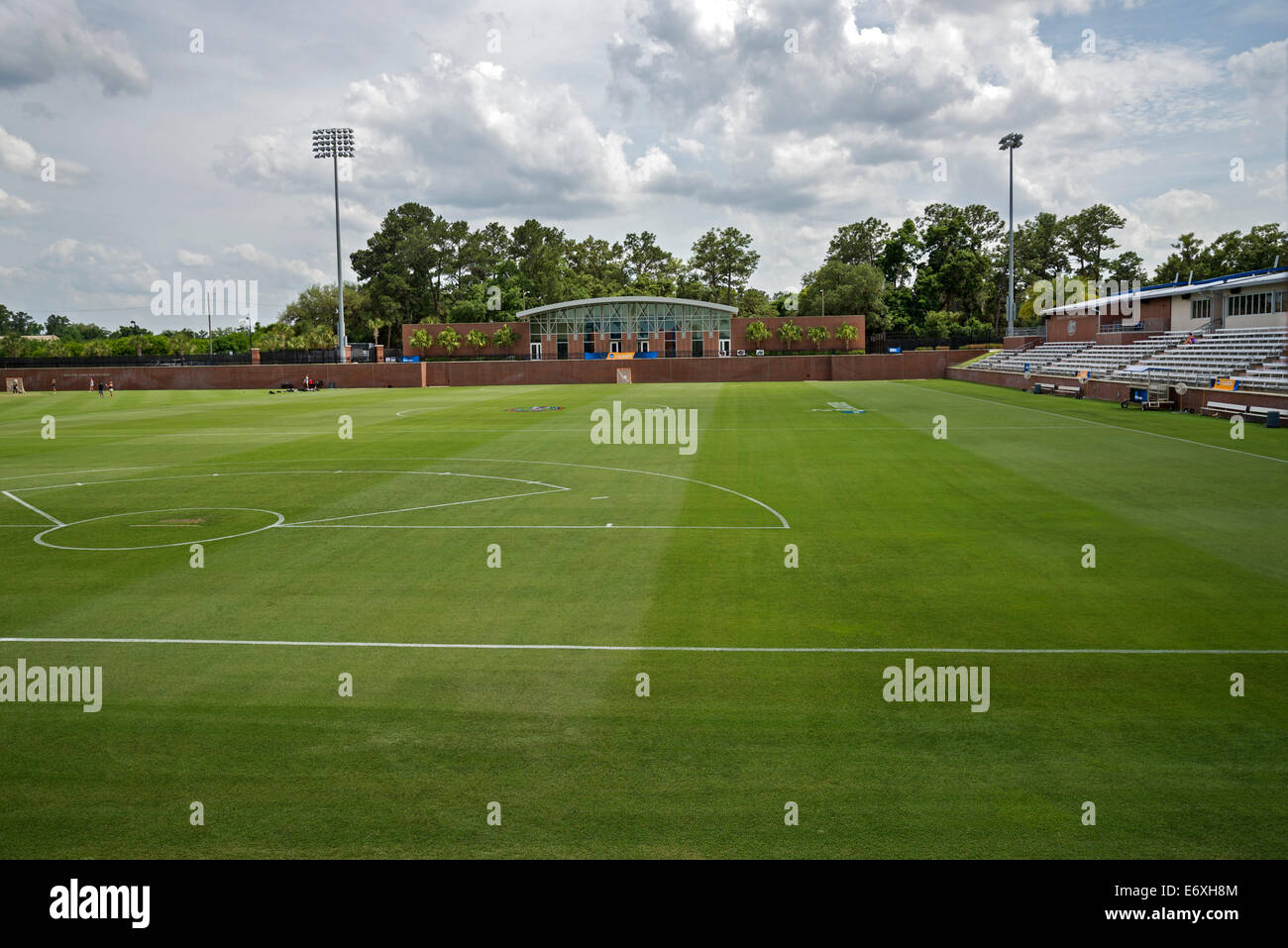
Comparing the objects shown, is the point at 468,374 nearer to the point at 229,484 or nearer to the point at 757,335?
the point at 757,335

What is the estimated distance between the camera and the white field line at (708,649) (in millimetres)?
11125

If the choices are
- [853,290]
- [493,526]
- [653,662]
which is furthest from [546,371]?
[653,662]

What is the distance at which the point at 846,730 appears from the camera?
8.88 metres

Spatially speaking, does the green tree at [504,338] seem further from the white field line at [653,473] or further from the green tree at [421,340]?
the white field line at [653,473]

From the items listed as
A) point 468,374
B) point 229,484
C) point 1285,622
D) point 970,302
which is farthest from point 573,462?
point 970,302

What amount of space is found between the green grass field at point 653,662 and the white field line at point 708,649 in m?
0.07

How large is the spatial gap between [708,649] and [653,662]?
0.83 m

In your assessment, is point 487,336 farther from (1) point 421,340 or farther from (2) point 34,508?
(2) point 34,508

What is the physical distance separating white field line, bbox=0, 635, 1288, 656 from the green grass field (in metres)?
0.07

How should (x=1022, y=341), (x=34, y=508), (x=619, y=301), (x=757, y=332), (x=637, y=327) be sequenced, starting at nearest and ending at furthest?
(x=34, y=508)
(x=1022, y=341)
(x=757, y=332)
(x=619, y=301)
(x=637, y=327)

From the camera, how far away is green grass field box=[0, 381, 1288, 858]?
7156 mm

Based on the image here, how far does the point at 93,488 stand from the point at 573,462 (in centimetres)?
1328

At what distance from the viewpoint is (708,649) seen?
11.4 metres
